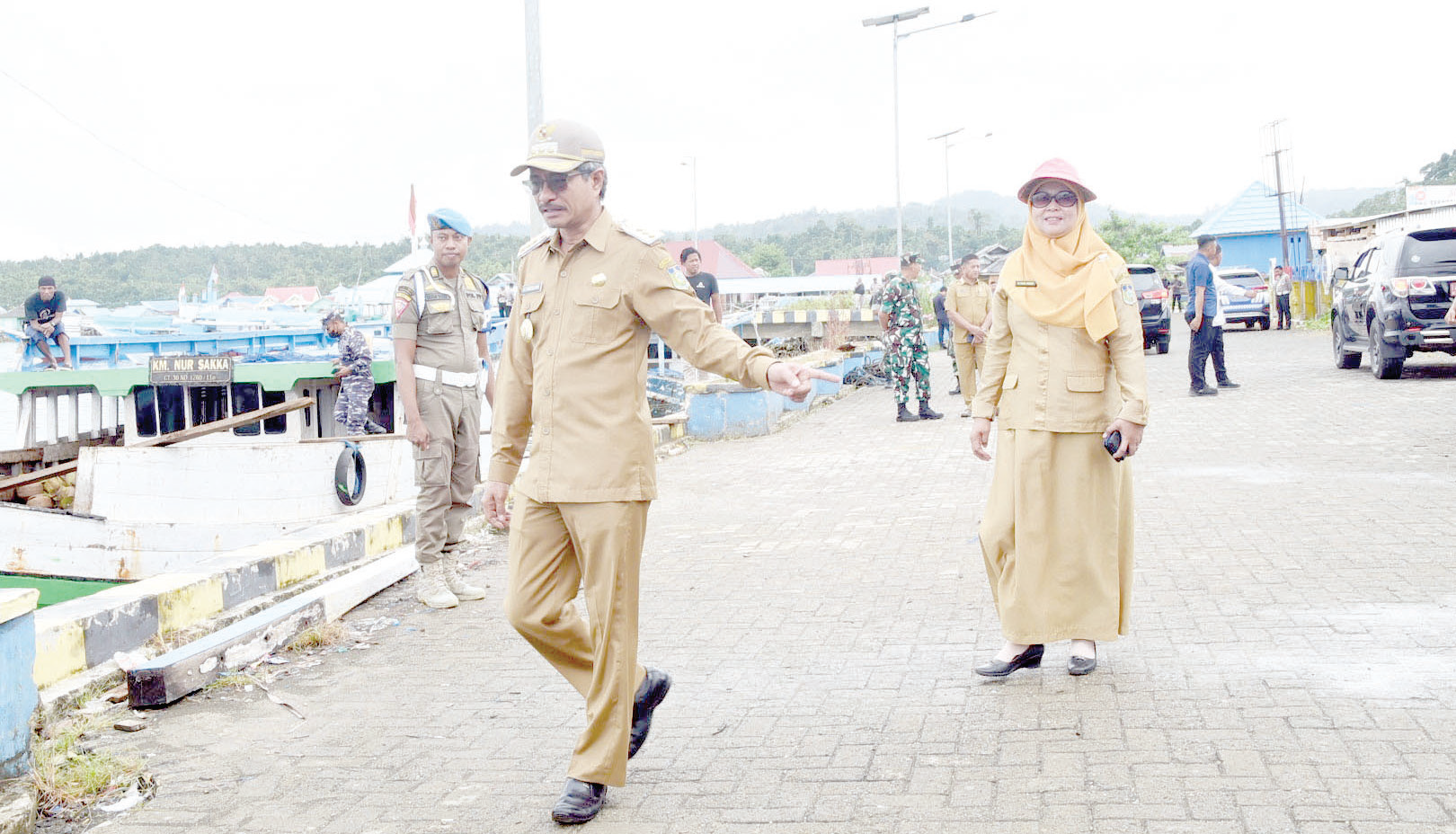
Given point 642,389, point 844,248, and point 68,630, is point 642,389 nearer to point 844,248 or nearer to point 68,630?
point 68,630

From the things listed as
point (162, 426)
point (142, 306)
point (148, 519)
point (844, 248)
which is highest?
point (844, 248)

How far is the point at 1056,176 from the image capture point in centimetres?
479

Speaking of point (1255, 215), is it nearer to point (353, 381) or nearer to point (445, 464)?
point (353, 381)

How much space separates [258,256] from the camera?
→ 96.8 meters

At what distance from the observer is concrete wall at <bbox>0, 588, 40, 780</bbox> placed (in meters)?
3.88

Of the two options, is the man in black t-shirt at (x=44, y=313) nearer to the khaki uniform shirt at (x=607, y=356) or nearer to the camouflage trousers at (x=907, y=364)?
the camouflage trousers at (x=907, y=364)

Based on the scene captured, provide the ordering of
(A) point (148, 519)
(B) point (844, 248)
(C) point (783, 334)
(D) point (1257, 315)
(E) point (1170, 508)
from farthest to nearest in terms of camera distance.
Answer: (B) point (844, 248)
(D) point (1257, 315)
(C) point (783, 334)
(A) point (148, 519)
(E) point (1170, 508)

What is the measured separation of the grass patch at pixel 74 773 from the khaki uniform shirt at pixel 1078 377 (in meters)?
3.39

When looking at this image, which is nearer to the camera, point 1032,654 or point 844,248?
point 1032,654

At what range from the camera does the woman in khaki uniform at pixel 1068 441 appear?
4738 millimetres

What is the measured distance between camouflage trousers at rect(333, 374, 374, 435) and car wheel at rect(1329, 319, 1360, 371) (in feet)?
44.8

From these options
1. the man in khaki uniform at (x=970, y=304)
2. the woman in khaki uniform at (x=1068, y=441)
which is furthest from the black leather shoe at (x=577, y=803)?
the man in khaki uniform at (x=970, y=304)

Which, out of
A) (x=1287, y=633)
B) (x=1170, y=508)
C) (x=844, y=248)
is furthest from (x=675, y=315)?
(x=844, y=248)

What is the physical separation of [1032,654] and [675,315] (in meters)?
2.19
